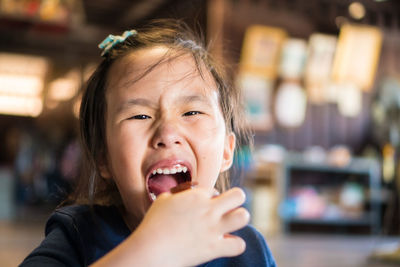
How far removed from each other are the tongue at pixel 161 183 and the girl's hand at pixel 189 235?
0.21 meters

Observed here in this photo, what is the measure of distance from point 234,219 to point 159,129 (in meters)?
0.27

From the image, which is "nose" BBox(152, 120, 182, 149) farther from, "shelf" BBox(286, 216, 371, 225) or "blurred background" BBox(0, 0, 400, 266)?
"shelf" BBox(286, 216, 371, 225)

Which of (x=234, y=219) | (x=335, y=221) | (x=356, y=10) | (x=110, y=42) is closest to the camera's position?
(x=234, y=219)

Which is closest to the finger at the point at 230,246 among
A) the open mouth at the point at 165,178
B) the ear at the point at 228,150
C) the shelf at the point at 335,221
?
the open mouth at the point at 165,178

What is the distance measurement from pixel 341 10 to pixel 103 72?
6.52 meters

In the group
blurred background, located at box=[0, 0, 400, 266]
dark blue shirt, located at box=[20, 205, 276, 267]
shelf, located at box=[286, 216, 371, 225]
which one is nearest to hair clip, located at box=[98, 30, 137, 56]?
dark blue shirt, located at box=[20, 205, 276, 267]

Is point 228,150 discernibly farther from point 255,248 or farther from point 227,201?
point 227,201

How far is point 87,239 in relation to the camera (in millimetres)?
830

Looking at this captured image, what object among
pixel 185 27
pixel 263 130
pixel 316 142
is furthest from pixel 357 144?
pixel 185 27

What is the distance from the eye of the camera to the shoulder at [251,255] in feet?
2.89

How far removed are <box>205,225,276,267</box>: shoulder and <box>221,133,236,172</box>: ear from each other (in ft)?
0.45

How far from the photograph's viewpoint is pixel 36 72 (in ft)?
31.9

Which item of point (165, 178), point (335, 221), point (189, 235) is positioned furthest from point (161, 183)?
point (335, 221)

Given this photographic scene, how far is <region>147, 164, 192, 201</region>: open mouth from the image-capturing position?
750 mm
